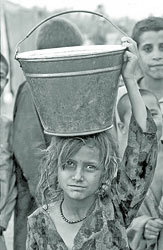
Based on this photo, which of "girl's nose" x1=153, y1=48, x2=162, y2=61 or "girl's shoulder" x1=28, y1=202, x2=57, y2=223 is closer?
"girl's shoulder" x1=28, y1=202, x2=57, y2=223

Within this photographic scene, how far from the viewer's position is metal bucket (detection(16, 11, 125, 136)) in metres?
2.58

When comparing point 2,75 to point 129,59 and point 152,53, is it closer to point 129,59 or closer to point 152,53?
point 152,53

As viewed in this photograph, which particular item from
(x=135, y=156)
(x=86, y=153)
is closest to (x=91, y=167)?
(x=86, y=153)

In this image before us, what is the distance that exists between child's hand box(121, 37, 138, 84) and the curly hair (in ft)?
0.93

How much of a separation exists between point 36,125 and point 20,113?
0.53 feet

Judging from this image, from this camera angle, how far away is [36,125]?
423 centimetres

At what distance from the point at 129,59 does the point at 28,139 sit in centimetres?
165

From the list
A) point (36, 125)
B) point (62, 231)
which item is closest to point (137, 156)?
point (62, 231)

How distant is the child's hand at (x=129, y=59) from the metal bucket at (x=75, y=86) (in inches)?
1.2

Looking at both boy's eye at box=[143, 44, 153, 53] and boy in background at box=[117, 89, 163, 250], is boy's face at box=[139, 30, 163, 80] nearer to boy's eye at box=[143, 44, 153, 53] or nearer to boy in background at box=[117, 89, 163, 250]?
boy's eye at box=[143, 44, 153, 53]

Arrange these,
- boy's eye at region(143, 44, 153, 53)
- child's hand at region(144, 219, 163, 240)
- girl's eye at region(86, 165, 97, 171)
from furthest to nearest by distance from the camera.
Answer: boy's eye at region(143, 44, 153, 53) → child's hand at region(144, 219, 163, 240) → girl's eye at region(86, 165, 97, 171)

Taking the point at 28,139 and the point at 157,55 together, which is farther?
the point at 157,55

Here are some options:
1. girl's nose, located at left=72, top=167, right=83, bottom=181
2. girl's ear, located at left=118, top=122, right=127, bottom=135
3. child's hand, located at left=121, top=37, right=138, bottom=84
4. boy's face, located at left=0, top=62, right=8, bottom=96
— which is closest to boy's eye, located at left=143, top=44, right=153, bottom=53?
girl's ear, located at left=118, top=122, right=127, bottom=135

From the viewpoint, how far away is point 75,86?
2.61 meters
